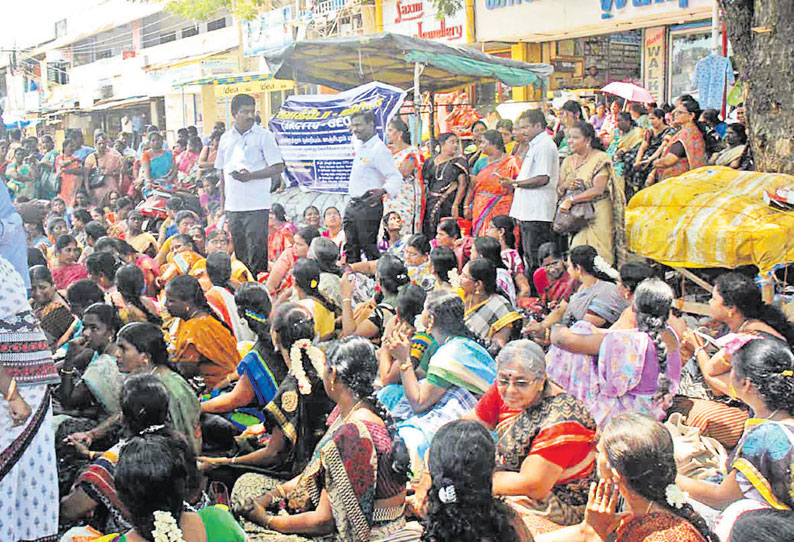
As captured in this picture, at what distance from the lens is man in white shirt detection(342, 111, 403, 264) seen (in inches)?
301

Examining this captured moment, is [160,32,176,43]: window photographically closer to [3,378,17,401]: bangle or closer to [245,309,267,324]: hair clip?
[245,309,267,324]: hair clip

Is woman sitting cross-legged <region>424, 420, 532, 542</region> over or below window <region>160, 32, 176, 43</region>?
below

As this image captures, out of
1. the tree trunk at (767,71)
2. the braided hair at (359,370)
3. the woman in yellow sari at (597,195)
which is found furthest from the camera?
the woman in yellow sari at (597,195)

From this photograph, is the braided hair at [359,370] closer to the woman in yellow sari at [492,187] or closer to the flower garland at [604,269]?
the flower garland at [604,269]

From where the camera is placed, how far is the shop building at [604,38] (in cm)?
1281

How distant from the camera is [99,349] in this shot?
15.0 feet

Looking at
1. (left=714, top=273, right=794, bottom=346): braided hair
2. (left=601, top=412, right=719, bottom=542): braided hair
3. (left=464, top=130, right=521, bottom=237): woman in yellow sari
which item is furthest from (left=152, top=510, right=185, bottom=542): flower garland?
(left=464, top=130, right=521, bottom=237): woman in yellow sari

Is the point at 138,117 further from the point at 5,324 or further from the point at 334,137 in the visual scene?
the point at 5,324

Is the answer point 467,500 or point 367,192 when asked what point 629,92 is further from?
point 467,500

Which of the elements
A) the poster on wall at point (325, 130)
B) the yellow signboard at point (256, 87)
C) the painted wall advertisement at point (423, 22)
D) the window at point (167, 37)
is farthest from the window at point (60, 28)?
the poster on wall at point (325, 130)

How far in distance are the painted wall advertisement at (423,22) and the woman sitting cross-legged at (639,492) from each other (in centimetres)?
1357

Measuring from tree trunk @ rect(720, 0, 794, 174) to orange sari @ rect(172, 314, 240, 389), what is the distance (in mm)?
4728

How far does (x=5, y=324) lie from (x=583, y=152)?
5.00 meters

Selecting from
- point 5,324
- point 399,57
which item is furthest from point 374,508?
point 399,57
